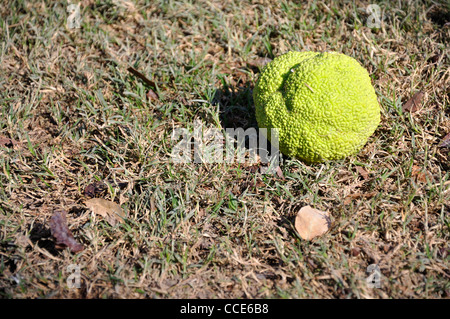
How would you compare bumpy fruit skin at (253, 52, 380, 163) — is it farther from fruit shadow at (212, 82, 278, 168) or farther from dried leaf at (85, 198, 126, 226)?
dried leaf at (85, 198, 126, 226)

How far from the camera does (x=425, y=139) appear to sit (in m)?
2.59

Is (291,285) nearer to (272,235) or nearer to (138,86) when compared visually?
(272,235)

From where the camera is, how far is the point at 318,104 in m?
2.21

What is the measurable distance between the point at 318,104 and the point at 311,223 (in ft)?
2.08

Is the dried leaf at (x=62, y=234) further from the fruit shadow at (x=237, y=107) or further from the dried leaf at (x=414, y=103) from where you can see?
the dried leaf at (x=414, y=103)

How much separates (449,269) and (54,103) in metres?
2.69

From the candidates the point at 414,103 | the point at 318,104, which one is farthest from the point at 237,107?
the point at 414,103

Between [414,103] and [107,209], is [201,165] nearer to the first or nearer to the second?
[107,209]

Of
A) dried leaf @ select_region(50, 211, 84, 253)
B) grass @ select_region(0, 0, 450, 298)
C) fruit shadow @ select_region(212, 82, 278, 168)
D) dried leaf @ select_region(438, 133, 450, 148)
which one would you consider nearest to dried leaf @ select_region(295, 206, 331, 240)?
grass @ select_region(0, 0, 450, 298)

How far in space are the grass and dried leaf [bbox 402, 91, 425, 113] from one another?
0.04m

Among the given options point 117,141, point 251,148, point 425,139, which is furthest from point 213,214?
point 425,139

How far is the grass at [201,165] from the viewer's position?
6.81 ft

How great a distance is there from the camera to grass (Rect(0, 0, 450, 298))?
6.81ft

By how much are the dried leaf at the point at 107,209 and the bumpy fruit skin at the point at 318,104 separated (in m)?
0.97
